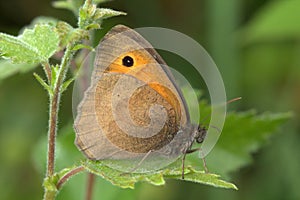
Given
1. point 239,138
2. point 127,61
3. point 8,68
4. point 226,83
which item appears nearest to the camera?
point 127,61

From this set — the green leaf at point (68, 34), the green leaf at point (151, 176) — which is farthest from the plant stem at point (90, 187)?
the green leaf at point (68, 34)

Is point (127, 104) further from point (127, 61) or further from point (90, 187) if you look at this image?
point (90, 187)

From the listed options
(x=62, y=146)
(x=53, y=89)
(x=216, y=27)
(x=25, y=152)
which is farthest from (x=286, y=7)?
(x=53, y=89)

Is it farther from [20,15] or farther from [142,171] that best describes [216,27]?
[142,171]

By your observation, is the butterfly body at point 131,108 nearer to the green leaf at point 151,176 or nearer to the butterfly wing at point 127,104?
the butterfly wing at point 127,104

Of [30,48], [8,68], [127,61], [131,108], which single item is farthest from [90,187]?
[30,48]

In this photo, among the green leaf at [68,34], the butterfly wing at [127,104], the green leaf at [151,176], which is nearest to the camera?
the green leaf at [68,34]

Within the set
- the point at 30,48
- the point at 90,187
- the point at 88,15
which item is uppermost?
the point at 88,15
